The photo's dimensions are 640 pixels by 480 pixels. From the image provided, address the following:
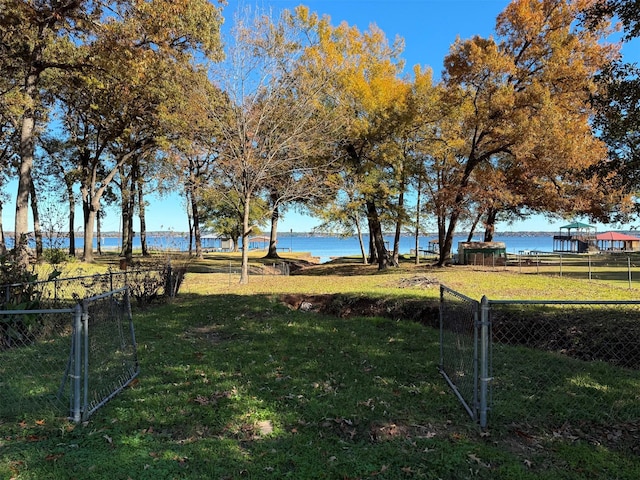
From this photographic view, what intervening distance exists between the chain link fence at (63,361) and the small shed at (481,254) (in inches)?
775

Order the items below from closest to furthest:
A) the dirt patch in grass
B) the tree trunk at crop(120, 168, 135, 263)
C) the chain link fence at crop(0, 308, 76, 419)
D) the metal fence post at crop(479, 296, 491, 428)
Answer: the metal fence post at crop(479, 296, 491, 428) < the chain link fence at crop(0, 308, 76, 419) < the dirt patch in grass < the tree trunk at crop(120, 168, 135, 263)

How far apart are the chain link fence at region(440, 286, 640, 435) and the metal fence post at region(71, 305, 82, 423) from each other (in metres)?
3.68

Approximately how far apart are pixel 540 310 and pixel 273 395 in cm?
609

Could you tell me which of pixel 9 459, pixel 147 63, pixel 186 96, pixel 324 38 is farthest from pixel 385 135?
pixel 9 459

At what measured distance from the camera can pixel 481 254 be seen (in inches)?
926

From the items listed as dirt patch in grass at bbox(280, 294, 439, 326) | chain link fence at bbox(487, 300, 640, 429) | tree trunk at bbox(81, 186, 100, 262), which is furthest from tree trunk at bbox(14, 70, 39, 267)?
chain link fence at bbox(487, 300, 640, 429)

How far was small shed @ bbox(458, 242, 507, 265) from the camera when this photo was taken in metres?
23.3

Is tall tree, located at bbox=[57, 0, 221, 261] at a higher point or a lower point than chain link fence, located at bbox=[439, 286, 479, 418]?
higher

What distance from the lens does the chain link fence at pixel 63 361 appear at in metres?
4.14

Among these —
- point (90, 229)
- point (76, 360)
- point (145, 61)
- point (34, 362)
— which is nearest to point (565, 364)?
point (76, 360)

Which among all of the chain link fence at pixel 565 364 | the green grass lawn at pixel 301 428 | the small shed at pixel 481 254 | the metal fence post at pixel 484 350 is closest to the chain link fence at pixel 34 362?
the green grass lawn at pixel 301 428

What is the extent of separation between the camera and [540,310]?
8.52 m

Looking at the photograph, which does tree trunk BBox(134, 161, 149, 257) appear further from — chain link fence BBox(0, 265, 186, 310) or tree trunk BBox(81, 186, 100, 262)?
chain link fence BBox(0, 265, 186, 310)

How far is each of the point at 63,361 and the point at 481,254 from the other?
70.2 ft
